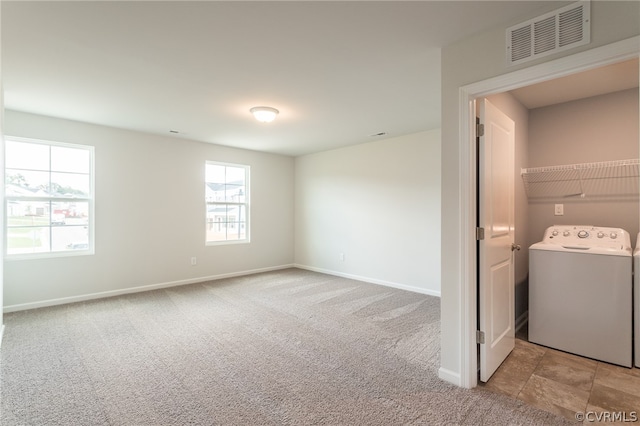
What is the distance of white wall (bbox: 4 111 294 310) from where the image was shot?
150 inches

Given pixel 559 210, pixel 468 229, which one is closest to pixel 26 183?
pixel 468 229

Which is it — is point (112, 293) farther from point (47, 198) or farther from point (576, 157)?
point (576, 157)

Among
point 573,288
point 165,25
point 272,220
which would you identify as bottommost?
point 573,288

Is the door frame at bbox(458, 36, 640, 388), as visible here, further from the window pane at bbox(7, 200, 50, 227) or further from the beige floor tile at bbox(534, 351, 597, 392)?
the window pane at bbox(7, 200, 50, 227)

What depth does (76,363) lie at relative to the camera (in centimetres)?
243

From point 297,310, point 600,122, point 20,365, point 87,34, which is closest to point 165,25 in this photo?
point 87,34

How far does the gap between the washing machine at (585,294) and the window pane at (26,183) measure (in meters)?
5.66

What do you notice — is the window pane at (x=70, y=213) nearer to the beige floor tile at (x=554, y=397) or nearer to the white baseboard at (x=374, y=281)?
the white baseboard at (x=374, y=281)

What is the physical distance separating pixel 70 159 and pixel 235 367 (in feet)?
12.3

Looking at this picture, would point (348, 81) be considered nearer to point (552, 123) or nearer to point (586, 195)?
point (552, 123)

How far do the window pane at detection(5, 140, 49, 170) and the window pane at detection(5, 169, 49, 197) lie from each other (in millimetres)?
74

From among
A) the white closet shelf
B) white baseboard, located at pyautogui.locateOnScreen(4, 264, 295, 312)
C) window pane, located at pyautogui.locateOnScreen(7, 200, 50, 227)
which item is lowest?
white baseboard, located at pyautogui.locateOnScreen(4, 264, 295, 312)

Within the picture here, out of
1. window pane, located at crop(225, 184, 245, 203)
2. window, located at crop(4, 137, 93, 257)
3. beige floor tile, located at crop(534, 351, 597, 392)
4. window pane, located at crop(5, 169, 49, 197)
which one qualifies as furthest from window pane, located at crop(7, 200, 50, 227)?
beige floor tile, located at crop(534, 351, 597, 392)

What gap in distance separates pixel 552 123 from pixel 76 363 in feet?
16.6
